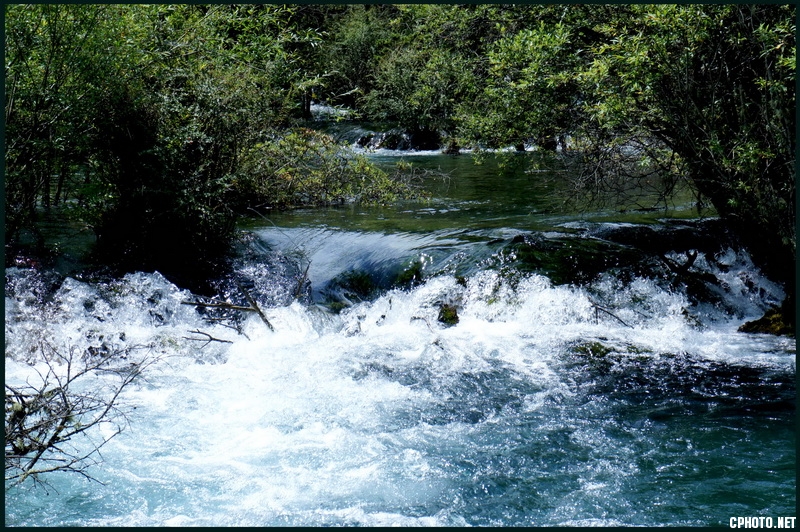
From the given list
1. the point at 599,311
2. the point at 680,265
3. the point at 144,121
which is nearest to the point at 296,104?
the point at 144,121

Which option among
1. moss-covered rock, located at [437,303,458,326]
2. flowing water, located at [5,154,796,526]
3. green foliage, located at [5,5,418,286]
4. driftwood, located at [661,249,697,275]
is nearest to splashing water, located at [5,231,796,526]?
flowing water, located at [5,154,796,526]

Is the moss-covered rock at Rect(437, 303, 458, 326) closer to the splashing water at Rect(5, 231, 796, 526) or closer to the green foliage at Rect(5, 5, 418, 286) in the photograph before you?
the splashing water at Rect(5, 231, 796, 526)

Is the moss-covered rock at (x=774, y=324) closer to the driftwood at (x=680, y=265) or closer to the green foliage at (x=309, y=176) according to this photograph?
the driftwood at (x=680, y=265)

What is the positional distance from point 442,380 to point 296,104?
6082 mm

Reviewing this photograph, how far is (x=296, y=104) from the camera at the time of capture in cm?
1166

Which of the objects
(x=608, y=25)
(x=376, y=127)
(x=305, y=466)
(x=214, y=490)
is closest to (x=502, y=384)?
(x=305, y=466)

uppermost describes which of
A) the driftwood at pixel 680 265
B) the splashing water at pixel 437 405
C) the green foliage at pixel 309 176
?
the green foliage at pixel 309 176

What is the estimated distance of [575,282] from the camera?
9.46m

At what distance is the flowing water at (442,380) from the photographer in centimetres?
514

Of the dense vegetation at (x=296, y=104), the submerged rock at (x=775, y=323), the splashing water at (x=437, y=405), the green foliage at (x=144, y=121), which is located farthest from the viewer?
the submerged rock at (x=775, y=323)

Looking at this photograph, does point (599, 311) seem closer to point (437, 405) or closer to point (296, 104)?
point (437, 405)

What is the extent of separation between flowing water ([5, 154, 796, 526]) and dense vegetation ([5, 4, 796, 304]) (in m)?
0.98

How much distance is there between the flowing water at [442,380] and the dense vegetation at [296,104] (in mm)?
985

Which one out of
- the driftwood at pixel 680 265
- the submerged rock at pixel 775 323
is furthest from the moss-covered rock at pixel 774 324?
the driftwood at pixel 680 265
